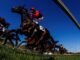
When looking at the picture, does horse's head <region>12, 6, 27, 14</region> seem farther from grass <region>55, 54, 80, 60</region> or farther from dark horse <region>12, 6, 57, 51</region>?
grass <region>55, 54, 80, 60</region>

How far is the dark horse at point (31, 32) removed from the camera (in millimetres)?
12406

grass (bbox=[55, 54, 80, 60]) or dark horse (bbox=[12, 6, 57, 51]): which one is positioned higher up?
dark horse (bbox=[12, 6, 57, 51])

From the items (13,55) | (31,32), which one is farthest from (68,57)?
(13,55)

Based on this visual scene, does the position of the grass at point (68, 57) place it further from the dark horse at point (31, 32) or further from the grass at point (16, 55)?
the dark horse at point (31, 32)

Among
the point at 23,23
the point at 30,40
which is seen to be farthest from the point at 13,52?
the point at 30,40

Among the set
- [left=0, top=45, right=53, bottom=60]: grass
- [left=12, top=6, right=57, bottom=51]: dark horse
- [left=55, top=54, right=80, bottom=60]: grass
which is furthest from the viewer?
[left=12, top=6, right=57, bottom=51]: dark horse

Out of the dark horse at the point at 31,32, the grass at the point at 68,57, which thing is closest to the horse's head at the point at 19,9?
the dark horse at the point at 31,32

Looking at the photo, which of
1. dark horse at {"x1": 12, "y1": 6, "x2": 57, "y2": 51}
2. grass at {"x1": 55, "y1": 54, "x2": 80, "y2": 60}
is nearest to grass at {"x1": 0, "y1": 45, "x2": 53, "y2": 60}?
grass at {"x1": 55, "y1": 54, "x2": 80, "y2": 60}

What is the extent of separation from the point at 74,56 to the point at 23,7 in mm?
3690

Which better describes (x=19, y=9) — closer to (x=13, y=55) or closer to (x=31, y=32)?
(x=31, y=32)

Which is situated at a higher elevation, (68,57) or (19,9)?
(19,9)

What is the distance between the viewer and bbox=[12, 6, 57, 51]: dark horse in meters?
12.4

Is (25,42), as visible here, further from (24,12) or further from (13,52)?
(13,52)

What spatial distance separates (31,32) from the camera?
44.1 feet
